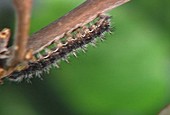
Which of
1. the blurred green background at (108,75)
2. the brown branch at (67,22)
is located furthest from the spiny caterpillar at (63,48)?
the blurred green background at (108,75)

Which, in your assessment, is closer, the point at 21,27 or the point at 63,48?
the point at 21,27

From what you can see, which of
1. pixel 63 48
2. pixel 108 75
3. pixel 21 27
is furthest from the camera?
pixel 108 75

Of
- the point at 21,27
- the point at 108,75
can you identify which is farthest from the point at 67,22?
the point at 108,75

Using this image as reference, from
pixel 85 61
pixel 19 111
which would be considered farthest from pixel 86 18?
pixel 19 111

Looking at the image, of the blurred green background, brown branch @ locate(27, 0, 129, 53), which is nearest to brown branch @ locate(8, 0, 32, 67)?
brown branch @ locate(27, 0, 129, 53)

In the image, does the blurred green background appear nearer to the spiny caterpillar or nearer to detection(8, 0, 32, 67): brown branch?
the spiny caterpillar

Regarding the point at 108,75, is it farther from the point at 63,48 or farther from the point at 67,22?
the point at 67,22
